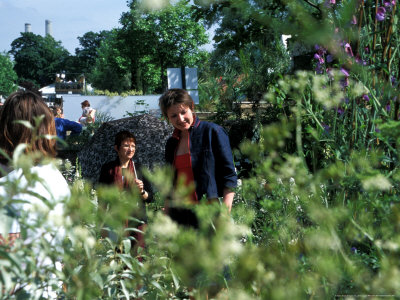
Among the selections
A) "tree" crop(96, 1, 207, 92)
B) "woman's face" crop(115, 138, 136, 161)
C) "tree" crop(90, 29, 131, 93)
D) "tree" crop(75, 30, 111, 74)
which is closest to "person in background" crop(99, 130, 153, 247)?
"woman's face" crop(115, 138, 136, 161)

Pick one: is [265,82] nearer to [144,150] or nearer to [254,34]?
[144,150]

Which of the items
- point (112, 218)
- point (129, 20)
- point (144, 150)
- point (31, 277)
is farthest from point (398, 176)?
point (129, 20)

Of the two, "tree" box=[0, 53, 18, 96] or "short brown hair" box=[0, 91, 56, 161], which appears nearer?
"short brown hair" box=[0, 91, 56, 161]

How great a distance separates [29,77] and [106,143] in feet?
276

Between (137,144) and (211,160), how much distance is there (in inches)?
152

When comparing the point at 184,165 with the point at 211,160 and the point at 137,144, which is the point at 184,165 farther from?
the point at 137,144

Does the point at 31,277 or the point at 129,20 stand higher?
the point at 129,20

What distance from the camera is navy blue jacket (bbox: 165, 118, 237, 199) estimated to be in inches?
108

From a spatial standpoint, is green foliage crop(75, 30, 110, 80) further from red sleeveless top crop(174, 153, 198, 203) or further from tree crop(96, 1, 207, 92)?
red sleeveless top crop(174, 153, 198, 203)

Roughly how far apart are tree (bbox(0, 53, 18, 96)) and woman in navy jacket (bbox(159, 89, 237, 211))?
227 feet

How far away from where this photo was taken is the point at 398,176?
3.45 ft

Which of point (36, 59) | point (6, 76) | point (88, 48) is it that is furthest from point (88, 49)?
point (6, 76)

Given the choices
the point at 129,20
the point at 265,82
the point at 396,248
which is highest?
the point at 129,20

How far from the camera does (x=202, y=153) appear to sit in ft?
9.16
